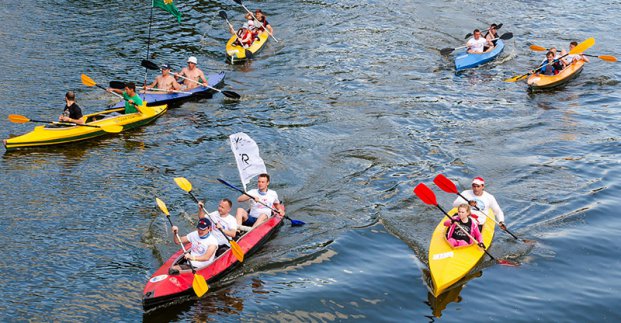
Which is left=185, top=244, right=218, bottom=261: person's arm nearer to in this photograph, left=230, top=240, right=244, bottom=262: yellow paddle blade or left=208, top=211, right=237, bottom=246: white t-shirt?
left=230, top=240, right=244, bottom=262: yellow paddle blade

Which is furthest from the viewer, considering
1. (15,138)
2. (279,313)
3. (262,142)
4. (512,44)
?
(512,44)

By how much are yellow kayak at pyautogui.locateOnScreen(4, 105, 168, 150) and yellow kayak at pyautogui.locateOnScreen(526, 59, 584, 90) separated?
12.4m

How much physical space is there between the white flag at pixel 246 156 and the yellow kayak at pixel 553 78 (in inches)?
474

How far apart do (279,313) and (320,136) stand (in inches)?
336

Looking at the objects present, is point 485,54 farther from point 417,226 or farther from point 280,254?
point 280,254

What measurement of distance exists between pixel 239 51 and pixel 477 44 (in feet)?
28.6

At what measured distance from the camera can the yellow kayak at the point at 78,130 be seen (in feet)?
57.2

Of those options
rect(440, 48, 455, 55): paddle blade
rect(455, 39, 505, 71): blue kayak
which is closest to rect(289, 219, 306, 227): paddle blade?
rect(455, 39, 505, 71): blue kayak

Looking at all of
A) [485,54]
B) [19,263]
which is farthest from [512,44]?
[19,263]

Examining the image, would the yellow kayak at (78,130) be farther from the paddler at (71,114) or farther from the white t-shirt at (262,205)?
the white t-shirt at (262,205)

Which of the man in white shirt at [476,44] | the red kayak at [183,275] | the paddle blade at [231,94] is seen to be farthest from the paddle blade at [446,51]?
the red kayak at [183,275]

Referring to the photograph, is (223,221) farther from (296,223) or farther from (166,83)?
(166,83)

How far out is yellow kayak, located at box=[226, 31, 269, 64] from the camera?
82.7 feet

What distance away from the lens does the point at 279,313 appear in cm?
1170
